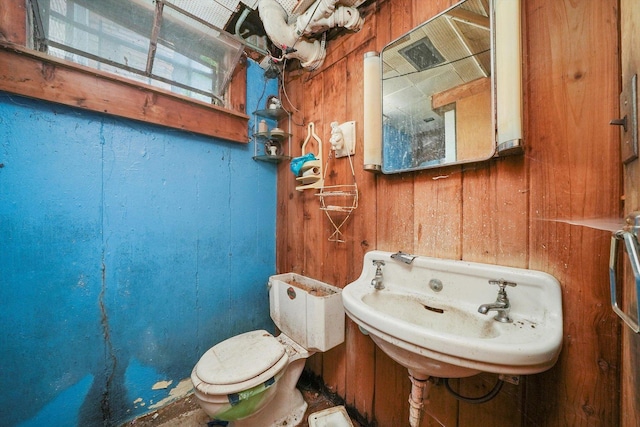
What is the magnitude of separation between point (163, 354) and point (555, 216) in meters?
1.68

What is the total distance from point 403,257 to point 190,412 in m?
1.29

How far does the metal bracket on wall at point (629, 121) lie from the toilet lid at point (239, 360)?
1.19m

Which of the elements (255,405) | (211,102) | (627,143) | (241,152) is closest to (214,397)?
(255,405)

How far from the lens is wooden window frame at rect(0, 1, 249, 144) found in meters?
0.83

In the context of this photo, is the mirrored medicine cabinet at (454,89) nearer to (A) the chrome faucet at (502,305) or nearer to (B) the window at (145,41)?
(A) the chrome faucet at (502,305)

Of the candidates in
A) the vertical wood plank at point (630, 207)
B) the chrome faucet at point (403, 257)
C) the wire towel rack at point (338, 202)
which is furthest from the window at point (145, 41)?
the vertical wood plank at point (630, 207)

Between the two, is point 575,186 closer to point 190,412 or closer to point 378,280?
point 378,280

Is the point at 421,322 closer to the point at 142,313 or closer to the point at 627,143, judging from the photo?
the point at 627,143

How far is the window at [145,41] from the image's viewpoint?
0.96 metres

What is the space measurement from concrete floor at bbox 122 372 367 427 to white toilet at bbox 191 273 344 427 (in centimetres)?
10

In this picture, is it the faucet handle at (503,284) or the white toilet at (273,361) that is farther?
the white toilet at (273,361)

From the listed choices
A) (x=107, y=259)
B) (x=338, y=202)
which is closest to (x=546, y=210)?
(x=338, y=202)

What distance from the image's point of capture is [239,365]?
911 millimetres

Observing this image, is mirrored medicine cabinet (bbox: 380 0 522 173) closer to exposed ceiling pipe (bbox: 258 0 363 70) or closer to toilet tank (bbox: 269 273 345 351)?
exposed ceiling pipe (bbox: 258 0 363 70)
